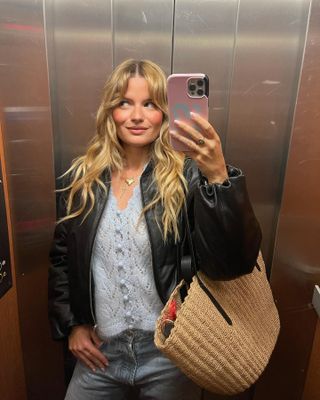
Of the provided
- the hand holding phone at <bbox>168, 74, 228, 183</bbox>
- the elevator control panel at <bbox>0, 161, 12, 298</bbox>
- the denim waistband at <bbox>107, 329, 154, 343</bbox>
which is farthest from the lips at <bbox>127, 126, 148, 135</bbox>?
the denim waistband at <bbox>107, 329, 154, 343</bbox>

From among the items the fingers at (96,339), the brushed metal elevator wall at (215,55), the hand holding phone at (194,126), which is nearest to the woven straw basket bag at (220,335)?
the hand holding phone at (194,126)

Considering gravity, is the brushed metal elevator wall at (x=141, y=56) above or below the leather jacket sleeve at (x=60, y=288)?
above

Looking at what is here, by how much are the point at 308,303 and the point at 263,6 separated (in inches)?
51.0

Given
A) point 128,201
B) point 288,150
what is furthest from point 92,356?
point 288,150

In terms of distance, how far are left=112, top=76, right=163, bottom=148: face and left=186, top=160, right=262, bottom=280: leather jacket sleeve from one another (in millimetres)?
358

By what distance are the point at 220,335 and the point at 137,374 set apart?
1.50ft

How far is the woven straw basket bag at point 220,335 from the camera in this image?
1.03 m

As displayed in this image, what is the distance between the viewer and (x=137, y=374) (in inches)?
53.4

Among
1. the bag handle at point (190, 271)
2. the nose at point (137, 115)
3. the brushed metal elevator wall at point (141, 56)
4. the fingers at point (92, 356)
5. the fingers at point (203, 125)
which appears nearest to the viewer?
the fingers at point (203, 125)

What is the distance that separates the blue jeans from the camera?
1.36 meters

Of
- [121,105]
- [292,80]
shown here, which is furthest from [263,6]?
[121,105]

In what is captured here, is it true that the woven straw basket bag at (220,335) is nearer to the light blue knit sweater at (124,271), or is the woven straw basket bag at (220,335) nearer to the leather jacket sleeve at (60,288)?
the light blue knit sweater at (124,271)

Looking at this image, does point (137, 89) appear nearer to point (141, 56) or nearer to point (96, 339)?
point (141, 56)

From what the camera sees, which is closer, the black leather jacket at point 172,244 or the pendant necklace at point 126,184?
the black leather jacket at point 172,244
